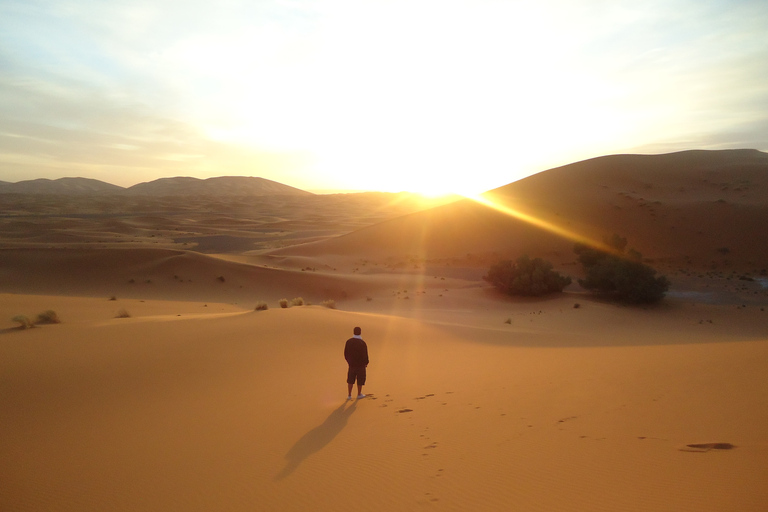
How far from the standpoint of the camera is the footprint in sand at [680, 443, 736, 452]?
549 cm

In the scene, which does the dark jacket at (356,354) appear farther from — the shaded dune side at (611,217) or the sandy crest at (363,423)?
the shaded dune side at (611,217)

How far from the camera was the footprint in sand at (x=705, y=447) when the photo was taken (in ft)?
18.0

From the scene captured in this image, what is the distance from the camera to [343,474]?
19.0 ft

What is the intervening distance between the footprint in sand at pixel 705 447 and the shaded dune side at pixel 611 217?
3681 cm

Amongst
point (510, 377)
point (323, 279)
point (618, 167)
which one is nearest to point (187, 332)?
point (510, 377)

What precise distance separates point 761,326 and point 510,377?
17146mm

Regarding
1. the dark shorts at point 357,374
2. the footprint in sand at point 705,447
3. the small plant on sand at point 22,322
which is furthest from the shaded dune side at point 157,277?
the footprint in sand at point 705,447

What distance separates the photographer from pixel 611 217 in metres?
46.2

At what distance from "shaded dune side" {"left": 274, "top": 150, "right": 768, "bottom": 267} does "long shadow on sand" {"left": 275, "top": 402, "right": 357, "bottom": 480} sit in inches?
A: 1426

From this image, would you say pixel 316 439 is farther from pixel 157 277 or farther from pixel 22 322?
pixel 157 277

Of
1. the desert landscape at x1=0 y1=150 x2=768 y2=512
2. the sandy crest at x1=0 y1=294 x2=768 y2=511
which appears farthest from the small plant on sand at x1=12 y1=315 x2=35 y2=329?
the sandy crest at x1=0 y1=294 x2=768 y2=511

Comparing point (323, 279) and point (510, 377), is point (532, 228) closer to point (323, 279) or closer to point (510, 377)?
point (323, 279)

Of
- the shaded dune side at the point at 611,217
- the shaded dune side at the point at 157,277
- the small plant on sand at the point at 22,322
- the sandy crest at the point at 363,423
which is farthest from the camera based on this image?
the shaded dune side at the point at 611,217

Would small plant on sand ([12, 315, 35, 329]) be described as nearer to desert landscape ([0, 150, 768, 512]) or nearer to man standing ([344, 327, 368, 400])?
desert landscape ([0, 150, 768, 512])
